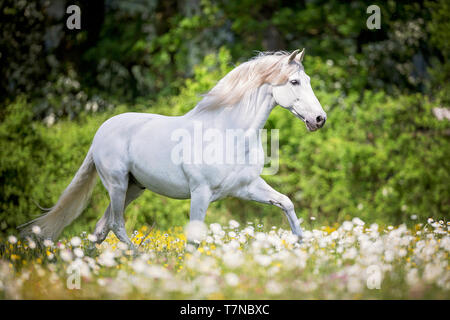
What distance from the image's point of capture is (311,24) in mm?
12445

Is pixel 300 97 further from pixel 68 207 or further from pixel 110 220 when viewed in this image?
pixel 68 207

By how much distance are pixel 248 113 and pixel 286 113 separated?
3545mm

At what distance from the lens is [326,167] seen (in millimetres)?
8039

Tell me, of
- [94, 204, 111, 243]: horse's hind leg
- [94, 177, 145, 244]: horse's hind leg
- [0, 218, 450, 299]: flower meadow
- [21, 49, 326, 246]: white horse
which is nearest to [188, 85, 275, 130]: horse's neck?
[21, 49, 326, 246]: white horse

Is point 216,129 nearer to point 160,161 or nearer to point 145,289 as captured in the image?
point 160,161

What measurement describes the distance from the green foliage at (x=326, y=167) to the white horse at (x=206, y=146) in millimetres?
2976

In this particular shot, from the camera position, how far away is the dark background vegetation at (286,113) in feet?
25.8

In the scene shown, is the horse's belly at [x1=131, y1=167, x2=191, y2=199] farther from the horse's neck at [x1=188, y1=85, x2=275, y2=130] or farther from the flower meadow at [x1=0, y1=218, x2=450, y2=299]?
the horse's neck at [x1=188, y1=85, x2=275, y2=130]

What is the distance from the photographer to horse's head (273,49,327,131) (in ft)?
14.1

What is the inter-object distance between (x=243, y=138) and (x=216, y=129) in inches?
9.8

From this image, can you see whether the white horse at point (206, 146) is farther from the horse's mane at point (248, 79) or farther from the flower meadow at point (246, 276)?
the flower meadow at point (246, 276)

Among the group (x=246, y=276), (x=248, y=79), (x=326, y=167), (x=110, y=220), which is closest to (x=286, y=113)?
(x=326, y=167)

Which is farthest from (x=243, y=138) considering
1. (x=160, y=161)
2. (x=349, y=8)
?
(x=349, y=8)
